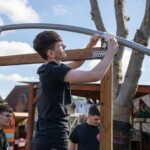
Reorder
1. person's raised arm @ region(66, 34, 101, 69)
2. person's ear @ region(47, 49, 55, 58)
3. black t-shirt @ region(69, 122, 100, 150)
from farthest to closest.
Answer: black t-shirt @ region(69, 122, 100, 150), person's raised arm @ region(66, 34, 101, 69), person's ear @ region(47, 49, 55, 58)

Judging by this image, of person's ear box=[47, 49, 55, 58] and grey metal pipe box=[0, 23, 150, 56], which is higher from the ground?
grey metal pipe box=[0, 23, 150, 56]

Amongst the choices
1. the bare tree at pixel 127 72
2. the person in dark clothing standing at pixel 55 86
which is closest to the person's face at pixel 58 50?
the person in dark clothing standing at pixel 55 86

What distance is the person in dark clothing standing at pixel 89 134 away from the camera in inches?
156

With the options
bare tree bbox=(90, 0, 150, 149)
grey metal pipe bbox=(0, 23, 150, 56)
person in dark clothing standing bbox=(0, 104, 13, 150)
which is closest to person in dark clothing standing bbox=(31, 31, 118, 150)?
grey metal pipe bbox=(0, 23, 150, 56)

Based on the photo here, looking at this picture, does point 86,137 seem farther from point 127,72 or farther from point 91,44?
point 127,72

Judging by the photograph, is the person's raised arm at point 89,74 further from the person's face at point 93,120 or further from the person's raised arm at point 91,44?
the person's face at point 93,120

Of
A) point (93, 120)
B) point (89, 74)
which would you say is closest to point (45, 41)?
point (89, 74)

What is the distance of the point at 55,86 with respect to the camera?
234 centimetres

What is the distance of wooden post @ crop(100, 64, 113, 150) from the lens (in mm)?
2639

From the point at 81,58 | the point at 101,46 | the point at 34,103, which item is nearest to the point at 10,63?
the point at 81,58

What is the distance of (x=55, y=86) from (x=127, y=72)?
4362 millimetres

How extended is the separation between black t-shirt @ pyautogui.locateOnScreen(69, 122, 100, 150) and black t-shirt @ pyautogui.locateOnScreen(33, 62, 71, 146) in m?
1.63

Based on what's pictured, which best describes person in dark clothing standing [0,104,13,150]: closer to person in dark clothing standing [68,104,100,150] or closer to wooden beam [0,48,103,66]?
Result: person in dark clothing standing [68,104,100,150]

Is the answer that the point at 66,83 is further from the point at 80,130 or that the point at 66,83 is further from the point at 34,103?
the point at 34,103
